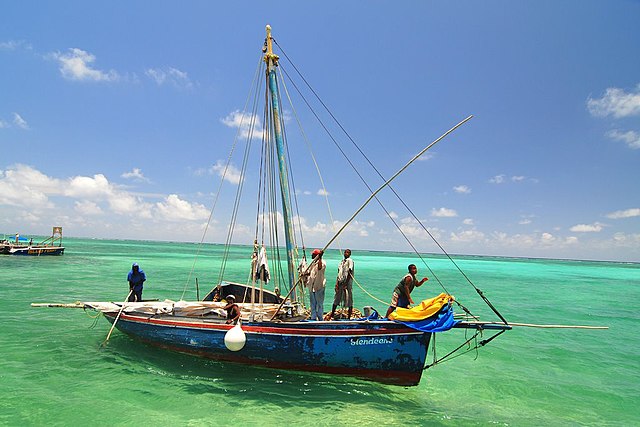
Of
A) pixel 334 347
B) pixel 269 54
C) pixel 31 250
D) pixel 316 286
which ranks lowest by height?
pixel 31 250

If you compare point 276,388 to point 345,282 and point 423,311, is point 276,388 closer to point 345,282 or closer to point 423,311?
point 345,282

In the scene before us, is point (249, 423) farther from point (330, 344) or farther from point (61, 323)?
point (61, 323)

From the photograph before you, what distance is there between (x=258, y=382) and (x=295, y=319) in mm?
1761

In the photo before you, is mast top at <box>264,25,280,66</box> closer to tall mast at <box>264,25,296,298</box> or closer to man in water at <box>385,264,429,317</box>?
tall mast at <box>264,25,296,298</box>

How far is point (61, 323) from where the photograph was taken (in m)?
14.5

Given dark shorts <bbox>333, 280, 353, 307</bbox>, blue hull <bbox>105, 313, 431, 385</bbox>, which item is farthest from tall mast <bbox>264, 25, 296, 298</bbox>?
blue hull <bbox>105, 313, 431, 385</bbox>

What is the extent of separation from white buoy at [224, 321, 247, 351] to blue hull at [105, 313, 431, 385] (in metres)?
0.37

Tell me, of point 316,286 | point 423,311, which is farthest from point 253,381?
point 423,311

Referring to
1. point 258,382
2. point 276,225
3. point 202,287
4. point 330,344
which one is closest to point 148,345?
point 258,382

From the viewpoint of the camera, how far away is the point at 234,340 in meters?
8.32

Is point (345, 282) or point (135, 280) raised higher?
point (345, 282)

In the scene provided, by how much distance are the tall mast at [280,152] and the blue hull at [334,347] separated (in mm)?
2310

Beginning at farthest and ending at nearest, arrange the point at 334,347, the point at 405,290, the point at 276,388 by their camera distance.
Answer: the point at 405,290
the point at 276,388
the point at 334,347

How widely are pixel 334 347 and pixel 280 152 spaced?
238 inches
